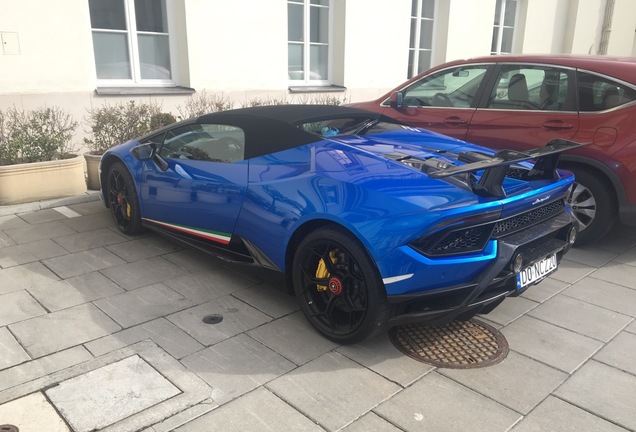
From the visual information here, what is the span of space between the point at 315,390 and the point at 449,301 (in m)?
0.87

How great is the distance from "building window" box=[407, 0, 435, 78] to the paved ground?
901 centimetres

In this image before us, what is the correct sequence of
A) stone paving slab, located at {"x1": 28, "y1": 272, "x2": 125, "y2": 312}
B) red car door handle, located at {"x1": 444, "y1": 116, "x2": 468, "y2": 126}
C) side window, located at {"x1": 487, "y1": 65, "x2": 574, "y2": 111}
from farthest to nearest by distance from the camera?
→ 1. red car door handle, located at {"x1": 444, "y1": 116, "x2": 468, "y2": 126}
2. side window, located at {"x1": 487, "y1": 65, "x2": 574, "y2": 111}
3. stone paving slab, located at {"x1": 28, "y1": 272, "x2": 125, "y2": 312}

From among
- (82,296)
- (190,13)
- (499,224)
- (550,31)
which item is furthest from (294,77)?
(550,31)

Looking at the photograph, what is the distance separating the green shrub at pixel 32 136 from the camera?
6078mm

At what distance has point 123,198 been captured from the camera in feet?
16.3

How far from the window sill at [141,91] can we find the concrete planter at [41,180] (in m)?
1.42

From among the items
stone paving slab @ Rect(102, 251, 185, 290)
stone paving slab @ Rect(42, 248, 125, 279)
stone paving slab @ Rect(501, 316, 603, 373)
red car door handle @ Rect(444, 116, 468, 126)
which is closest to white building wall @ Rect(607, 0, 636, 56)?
red car door handle @ Rect(444, 116, 468, 126)

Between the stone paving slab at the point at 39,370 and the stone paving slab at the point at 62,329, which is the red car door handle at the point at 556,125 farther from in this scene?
the stone paving slab at the point at 39,370

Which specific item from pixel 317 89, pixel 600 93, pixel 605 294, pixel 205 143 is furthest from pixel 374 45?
pixel 605 294

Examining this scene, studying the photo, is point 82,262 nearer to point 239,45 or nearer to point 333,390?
point 333,390

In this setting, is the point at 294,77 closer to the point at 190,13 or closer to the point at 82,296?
the point at 190,13

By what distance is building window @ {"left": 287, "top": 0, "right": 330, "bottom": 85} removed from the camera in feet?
33.0

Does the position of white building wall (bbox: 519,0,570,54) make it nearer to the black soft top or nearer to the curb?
the black soft top

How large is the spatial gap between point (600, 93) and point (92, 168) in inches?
229
